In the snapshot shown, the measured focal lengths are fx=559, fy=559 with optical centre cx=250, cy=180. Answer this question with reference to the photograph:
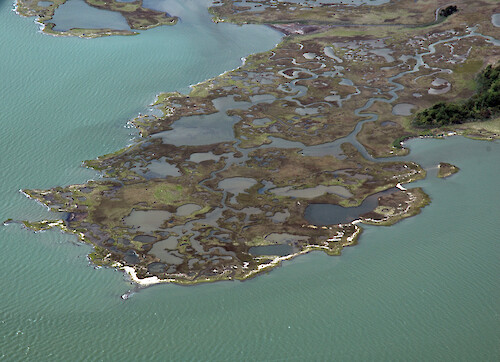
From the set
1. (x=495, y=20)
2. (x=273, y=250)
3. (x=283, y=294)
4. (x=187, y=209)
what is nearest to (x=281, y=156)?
(x=187, y=209)

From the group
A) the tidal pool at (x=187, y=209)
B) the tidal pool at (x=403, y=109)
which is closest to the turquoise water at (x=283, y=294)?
the tidal pool at (x=403, y=109)

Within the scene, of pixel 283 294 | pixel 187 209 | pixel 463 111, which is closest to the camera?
pixel 283 294

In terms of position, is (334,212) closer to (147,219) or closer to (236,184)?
(236,184)


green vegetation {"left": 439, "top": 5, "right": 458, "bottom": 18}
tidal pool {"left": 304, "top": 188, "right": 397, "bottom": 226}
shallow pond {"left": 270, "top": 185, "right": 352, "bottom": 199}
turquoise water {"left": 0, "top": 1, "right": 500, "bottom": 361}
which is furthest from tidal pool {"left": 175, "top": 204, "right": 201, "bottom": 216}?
green vegetation {"left": 439, "top": 5, "right": 458, "bottom": 18}

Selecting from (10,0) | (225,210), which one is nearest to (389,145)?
(225,210)

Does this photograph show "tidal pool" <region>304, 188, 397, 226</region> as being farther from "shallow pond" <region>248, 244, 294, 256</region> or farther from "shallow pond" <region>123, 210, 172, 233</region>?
"shallow pond" <region>123, 210, 172, 233</region>

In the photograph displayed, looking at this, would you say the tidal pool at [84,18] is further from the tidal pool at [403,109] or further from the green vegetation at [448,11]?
the green vegetation at [448,11]

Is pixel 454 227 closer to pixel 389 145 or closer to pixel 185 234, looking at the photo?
pixel 389 145
